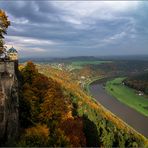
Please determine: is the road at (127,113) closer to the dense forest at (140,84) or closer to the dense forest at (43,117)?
the dense forest at (140,84)

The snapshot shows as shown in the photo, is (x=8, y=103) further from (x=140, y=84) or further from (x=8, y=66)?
(x=140, y=84)

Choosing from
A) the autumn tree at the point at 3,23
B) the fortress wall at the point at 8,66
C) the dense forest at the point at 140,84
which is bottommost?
the dense forest at the point at 140,84

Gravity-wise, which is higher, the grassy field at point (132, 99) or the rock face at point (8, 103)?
the rock face at point (8, 103)

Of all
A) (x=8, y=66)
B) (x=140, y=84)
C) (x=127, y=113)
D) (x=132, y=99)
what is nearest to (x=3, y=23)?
(x=8, y=66)

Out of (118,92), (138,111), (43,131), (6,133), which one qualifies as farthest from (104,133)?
(118,92)

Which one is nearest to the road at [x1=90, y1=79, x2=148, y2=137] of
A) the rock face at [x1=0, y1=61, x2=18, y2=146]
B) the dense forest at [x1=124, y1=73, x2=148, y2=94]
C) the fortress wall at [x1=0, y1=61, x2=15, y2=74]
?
the dense forest at [x1=124, y1=73, x2=148, y2=94]

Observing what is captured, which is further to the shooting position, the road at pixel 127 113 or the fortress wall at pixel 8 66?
the road at pixel 127 113

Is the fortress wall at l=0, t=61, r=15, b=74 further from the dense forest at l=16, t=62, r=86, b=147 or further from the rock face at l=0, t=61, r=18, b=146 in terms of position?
the dense forest at l=16, t=62, r=86, b=147

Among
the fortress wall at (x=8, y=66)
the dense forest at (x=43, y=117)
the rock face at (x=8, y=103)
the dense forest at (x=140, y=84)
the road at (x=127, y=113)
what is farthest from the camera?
the dense forest at (x=140, y=84)

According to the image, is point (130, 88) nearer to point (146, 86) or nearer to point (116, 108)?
point (146, 86)

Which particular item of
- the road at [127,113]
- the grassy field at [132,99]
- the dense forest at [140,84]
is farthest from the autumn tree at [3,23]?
the dense forest at [140,84]
